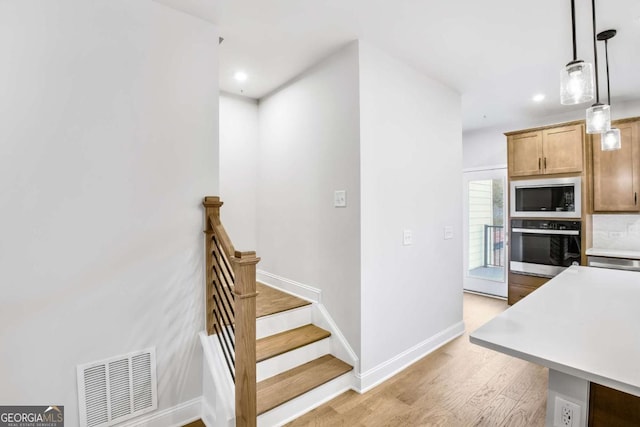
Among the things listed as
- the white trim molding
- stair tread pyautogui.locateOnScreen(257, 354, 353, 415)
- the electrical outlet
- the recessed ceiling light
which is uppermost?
the recessed ceiling light

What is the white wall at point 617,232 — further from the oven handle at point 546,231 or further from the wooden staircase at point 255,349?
the wooden staircase at point 255,349

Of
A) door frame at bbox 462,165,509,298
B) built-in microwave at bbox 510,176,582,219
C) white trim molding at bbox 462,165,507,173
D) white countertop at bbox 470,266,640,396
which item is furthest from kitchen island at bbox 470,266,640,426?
white trim molding at bbox 462,165,507,173

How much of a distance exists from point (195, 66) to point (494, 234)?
194 inches

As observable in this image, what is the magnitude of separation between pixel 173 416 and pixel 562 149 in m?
5.00

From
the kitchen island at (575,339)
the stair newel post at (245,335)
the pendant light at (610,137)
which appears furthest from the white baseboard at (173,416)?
the pendant light at (610,137)

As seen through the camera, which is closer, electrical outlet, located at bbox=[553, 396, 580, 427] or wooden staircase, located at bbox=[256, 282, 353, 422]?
electrical outlet, located at bbox=[553, 396, 580, 427]

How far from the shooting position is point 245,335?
1673mm

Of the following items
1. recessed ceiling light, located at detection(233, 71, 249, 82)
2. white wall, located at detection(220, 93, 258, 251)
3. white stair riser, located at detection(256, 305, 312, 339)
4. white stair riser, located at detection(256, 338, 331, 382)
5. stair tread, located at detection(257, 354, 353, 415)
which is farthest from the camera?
white wall, located at detection(220, 93, 258, 251)

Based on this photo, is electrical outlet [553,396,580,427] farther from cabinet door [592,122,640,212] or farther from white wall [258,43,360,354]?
cabinet door [592,122,640,212]

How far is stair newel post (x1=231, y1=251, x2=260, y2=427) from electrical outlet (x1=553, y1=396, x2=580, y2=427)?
138 cm

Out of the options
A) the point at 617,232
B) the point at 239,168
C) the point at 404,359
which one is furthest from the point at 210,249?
the point at 617,232

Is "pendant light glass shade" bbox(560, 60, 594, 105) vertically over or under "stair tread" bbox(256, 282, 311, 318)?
over

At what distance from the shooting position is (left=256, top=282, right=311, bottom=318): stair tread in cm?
265

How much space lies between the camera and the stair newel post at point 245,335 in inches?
65.6
